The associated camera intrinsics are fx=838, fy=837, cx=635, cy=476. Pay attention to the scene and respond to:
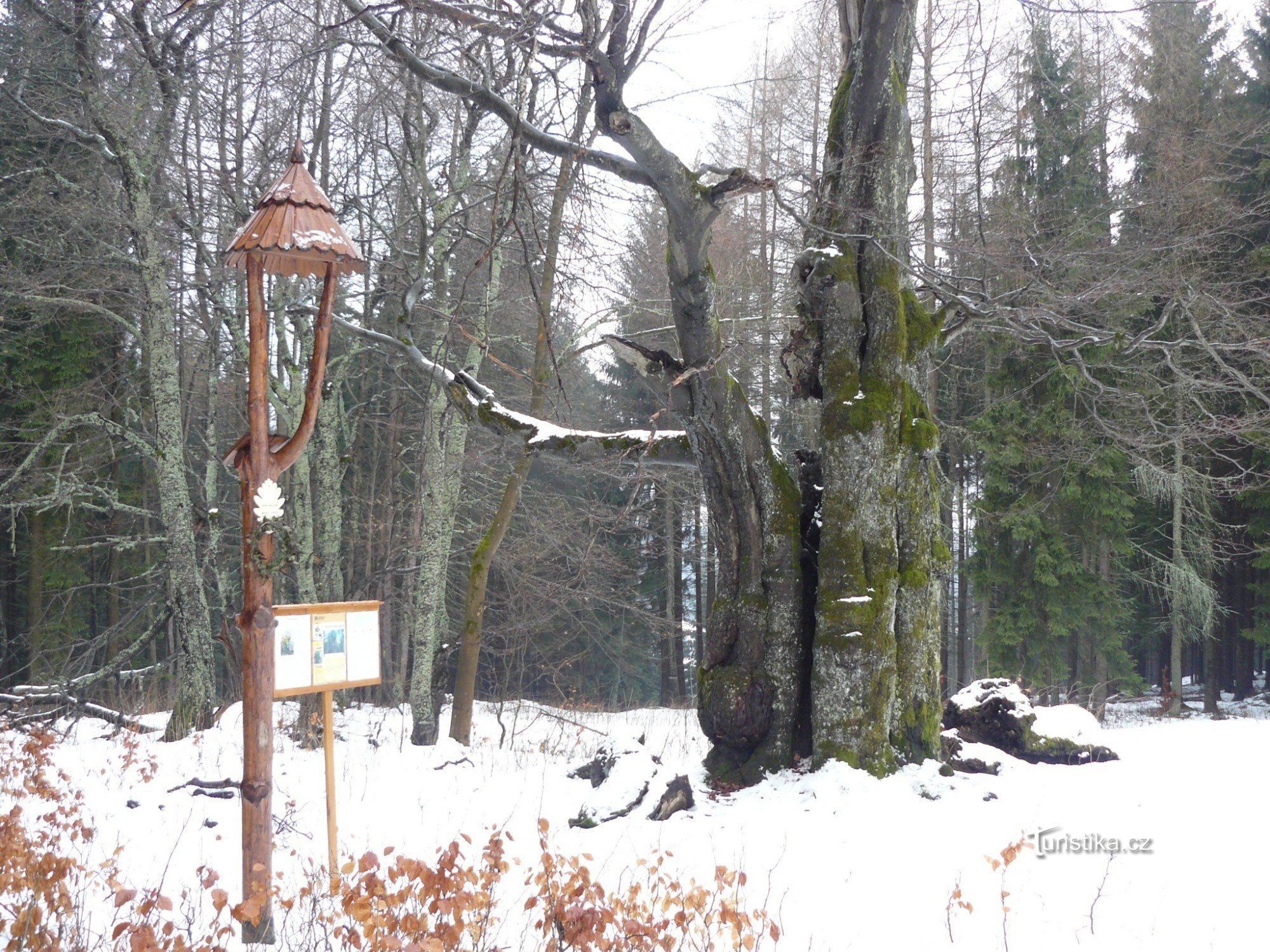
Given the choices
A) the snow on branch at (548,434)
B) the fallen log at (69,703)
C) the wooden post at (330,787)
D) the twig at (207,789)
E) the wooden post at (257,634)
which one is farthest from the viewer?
the fallen log at (69,703)

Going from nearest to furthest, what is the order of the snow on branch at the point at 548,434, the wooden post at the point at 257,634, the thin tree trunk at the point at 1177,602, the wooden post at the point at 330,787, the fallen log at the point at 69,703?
the wooden post at the point at 257,634, the wooden post at the point at 330,787, the snow on branch at the point at 548,434, the fallen log at the point at 69,703, the thin tree trunk at the point at 1177,602

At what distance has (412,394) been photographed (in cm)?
1540

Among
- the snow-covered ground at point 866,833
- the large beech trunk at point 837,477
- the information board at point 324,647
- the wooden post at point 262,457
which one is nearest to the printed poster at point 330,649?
the information board at point 324,647

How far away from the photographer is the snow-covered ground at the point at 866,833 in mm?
3596

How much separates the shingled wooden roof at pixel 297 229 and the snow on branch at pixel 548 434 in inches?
98.4

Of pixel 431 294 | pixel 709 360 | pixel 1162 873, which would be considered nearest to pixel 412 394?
pixel 431 294

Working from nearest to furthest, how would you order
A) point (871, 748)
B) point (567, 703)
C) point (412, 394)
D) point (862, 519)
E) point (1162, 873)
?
point (1162, 873) < point (871, 748) < point (862, 519) < point (567, 703) < point (412, 394)

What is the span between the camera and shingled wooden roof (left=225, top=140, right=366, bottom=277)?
3512 mm

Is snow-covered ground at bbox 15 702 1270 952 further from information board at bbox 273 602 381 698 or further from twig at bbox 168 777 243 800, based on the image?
information board at bbox 273 602 381 698

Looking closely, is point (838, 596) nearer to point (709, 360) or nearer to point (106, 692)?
point (709, 360)

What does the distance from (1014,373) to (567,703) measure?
1054cm

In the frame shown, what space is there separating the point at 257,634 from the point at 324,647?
685 millimetres

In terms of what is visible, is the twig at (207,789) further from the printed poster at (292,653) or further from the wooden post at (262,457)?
the wooden post at (262,457)

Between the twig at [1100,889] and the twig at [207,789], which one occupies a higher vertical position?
the twig at [1100,889]
